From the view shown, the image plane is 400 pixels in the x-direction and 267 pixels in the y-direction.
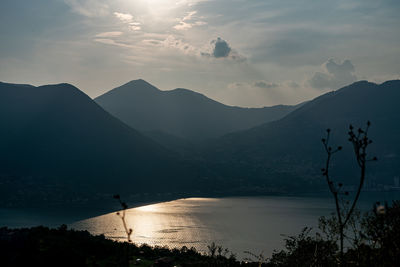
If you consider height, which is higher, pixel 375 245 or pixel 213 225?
pixel 375 245

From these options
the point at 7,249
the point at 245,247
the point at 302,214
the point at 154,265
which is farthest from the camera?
the point at 302,214

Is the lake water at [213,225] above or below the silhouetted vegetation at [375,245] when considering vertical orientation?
below

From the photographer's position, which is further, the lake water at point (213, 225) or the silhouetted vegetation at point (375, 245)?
the lake water at point (213, 225)

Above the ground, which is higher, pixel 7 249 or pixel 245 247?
pixel 7 249

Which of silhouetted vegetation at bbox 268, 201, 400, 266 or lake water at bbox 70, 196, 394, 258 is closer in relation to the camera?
silhouetted vegetation at bbox 268, 201, 400, 266

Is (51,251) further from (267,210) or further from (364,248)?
(267,210)

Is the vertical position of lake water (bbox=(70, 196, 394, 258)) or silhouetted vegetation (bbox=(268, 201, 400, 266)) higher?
silhouetted vegetation (bbox=(268, 201, 400, 266))

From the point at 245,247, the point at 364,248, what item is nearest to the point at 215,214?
the point at 245,247

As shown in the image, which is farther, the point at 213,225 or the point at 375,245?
the point at 213,225
